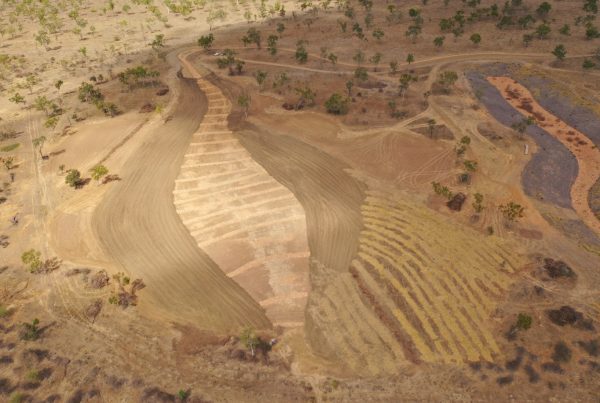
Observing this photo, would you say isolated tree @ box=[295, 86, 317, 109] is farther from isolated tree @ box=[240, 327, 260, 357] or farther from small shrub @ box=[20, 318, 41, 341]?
small shrub @ box=[20, 318, 41, 341]

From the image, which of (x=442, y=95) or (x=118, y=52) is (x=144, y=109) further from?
(x=442, y=95)

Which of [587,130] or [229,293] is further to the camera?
[587,130]

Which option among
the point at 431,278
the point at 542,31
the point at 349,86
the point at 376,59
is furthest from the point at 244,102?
the point at 542,31

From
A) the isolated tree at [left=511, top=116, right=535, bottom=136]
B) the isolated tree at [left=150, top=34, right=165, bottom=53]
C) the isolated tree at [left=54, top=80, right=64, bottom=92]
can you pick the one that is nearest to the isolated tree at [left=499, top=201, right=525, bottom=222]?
the isolated tree at [left=511, top=116, right=535, bottom=136]

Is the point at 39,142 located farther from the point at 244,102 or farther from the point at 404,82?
the point at 404,82

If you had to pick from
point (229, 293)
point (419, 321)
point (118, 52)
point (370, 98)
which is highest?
point (118, 52)

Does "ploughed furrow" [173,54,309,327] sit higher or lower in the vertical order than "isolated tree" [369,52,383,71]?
lower

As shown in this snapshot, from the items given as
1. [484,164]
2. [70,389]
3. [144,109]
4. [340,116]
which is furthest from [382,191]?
[144,109]

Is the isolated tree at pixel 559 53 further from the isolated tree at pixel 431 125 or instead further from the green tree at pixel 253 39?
the green tree at pixel 253 39
